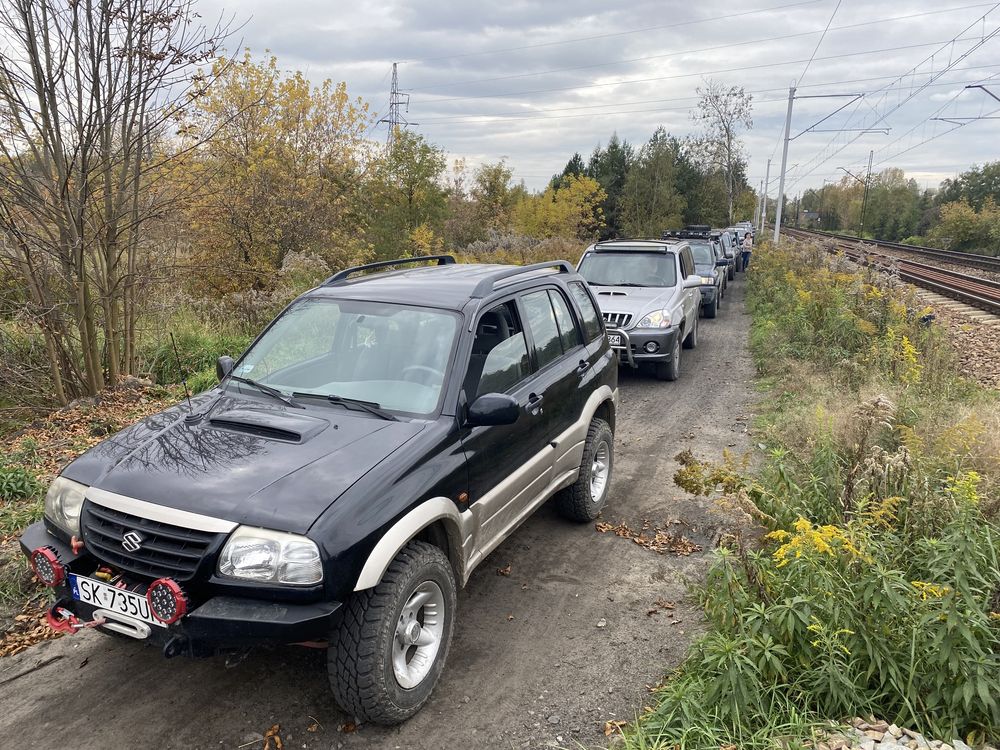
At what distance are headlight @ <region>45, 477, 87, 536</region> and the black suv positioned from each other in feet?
0.03

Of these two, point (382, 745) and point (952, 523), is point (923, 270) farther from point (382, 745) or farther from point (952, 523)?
point (382, 745)

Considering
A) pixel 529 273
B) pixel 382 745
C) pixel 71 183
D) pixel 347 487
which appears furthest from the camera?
pixel 71 183

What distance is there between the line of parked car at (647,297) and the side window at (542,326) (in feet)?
13.9

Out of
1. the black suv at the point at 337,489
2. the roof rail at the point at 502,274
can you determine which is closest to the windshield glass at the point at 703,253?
the roof rail at the point at 502,274

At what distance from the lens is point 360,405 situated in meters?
3.55

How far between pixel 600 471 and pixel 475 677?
2402 millimetres

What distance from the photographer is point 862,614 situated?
3025 mm

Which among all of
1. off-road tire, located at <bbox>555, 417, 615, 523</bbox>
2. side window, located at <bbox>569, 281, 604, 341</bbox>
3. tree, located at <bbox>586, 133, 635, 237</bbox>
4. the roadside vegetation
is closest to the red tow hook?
the roadside vegetation

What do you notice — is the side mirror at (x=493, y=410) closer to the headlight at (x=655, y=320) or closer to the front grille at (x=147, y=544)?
the front grille at (x=147, y=544)

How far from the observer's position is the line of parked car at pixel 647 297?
9.59 m

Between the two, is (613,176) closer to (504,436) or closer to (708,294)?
(708,294)

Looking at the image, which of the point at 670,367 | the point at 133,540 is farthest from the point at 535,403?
the point at 670,367

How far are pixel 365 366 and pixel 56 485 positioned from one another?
160 centimetres

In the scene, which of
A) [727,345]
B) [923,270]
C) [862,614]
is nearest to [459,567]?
[862,614]
